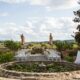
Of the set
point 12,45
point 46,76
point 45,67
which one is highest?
point 12,45

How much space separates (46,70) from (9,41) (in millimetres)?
20091

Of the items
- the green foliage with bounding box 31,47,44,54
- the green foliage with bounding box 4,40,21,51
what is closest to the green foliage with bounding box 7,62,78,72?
the green foliage with bounding box 31,47,44,54

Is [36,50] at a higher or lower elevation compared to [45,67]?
higher

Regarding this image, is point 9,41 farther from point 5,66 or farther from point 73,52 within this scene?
point 5,66

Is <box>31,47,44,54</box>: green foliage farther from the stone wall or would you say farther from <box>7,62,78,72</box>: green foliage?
the stone wall

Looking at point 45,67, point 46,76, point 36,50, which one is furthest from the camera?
point 36,50

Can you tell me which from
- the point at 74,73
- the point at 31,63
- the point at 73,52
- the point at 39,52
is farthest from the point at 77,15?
the point at 74,73

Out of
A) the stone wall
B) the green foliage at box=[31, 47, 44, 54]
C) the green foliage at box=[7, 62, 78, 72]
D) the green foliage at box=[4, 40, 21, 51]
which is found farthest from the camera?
the green foliage at box=[4, 40, 21, 51]

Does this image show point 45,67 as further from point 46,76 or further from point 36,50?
point 36,50

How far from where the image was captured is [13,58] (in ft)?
67.4

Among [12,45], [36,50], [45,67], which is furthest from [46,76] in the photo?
[12,45]

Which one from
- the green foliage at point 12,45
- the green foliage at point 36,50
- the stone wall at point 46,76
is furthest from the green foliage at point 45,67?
the green foliage at point 12,45

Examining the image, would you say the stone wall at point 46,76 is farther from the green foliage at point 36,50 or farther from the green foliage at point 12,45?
the green foliage at point 12,45

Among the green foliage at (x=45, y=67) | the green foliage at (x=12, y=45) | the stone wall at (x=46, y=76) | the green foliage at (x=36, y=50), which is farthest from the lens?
the green foliage at (x=12, y=45)
